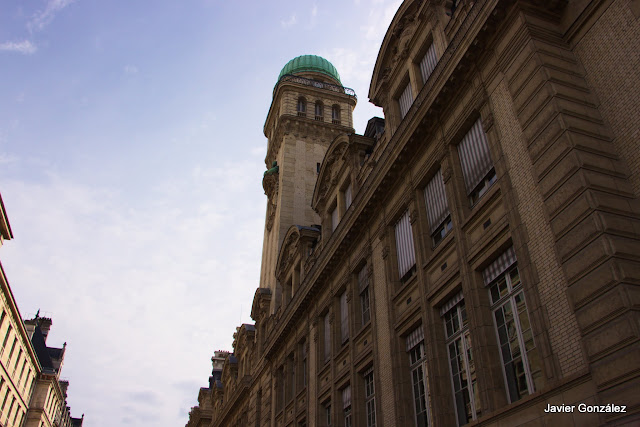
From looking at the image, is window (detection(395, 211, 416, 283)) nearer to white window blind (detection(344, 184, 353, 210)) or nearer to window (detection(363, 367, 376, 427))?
window (detection(363, 367, 376, 427))

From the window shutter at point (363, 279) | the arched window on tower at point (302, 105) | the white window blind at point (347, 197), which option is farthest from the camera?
the arched window on tower at point (302, 105)

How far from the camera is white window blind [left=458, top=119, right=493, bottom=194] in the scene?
1448 cm

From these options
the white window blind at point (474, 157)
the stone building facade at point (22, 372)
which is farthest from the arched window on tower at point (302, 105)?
the white window blind at point (474, 157)

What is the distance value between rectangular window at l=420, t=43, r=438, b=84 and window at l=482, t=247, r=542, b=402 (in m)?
8.23

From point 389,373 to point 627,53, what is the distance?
11.1 meters

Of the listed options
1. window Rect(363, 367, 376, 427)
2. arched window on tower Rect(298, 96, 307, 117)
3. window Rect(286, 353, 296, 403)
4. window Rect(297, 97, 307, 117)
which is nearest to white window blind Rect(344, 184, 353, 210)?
window Rect(363, 367, 376, 427)

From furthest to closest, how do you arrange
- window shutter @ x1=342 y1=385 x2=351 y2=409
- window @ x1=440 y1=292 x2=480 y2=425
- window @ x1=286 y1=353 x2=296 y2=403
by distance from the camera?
window @ x1=286 y1=353 x2=296 y2=403, window shutter @ x1=342 y1=385 x2=351 y2=409, window @ x1=440 y1=292 x2=480 y2=425

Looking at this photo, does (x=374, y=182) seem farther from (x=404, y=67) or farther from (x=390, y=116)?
(x=404, y=67)

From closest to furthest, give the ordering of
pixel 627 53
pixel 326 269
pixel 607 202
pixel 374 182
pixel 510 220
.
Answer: pixel 607 202 < pixel 627 53 < pixel 510 220 < pixel 374 182 < pixel 326 269

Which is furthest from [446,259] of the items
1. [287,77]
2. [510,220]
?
[287,77]

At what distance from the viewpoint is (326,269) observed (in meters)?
24.7

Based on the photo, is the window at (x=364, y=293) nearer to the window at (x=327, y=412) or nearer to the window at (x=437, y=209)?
the window at (x=327, y=412)

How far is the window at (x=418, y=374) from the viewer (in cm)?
1540

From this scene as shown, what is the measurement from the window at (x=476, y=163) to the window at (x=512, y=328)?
7.67ft
